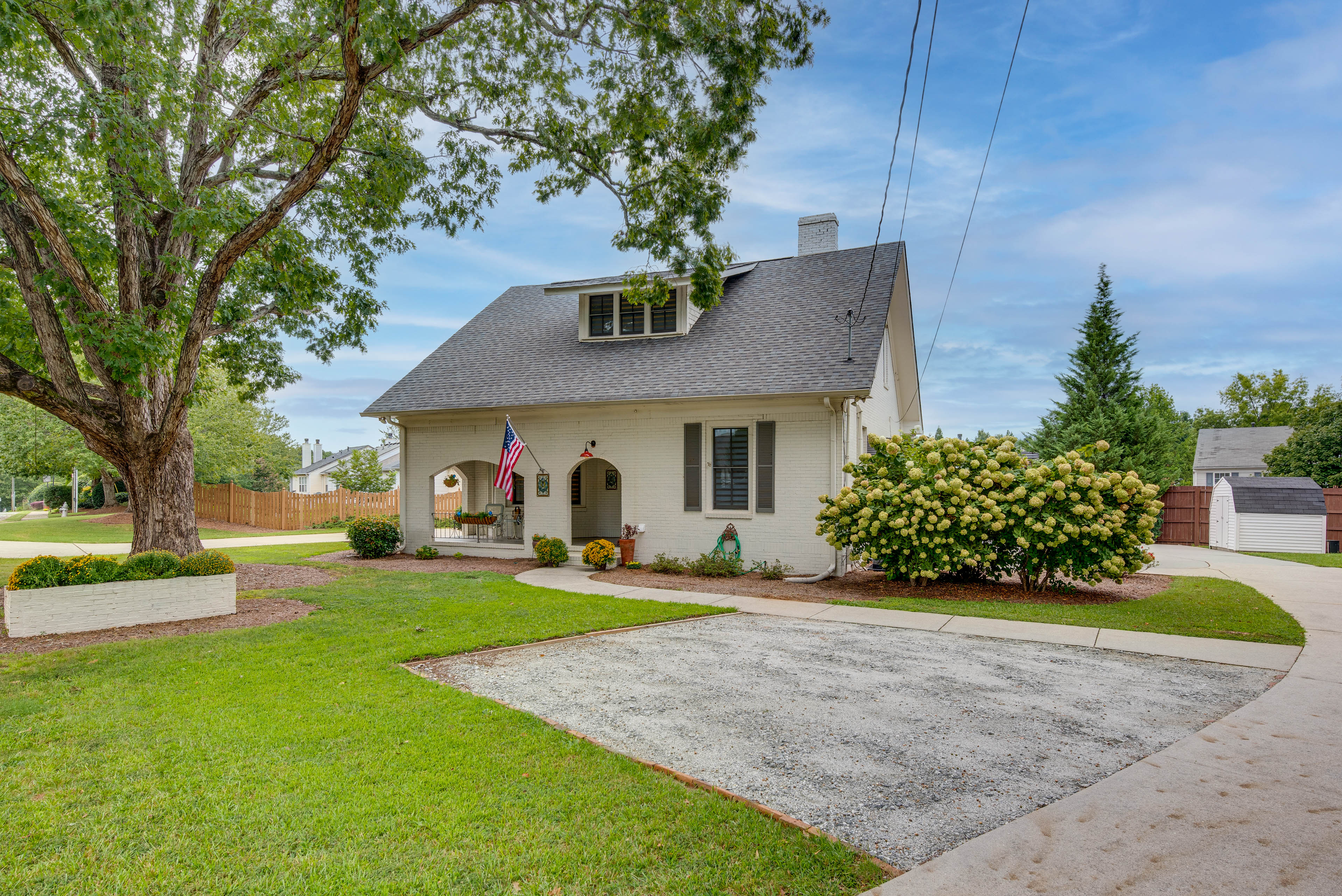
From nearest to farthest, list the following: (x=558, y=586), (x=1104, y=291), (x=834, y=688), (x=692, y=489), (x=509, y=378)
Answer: (x=834, y=688), (x=558, y=586), (x=692, y=489), (x=509, y=378), (x=1104, y=291)

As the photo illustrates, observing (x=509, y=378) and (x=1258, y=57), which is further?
(x=509, y=378)

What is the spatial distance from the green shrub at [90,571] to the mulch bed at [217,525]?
1681 centimetres

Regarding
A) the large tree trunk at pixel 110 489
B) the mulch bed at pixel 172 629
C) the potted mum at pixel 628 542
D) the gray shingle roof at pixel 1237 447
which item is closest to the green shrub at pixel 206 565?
the mulch bed at pixel 172 629

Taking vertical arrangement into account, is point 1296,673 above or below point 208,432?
below

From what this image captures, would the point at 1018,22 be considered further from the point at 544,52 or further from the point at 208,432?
the point at 208,432

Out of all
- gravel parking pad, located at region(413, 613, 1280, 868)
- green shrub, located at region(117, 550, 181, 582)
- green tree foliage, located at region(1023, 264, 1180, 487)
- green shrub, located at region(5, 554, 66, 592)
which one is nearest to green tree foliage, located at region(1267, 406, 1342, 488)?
green tree foliage, located at region(1023, 264, 1180, 487)

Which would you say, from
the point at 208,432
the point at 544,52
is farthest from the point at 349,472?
the point at 544,52

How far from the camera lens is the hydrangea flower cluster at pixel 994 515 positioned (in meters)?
9.91

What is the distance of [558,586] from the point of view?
11.4 m

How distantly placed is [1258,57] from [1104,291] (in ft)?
66.4

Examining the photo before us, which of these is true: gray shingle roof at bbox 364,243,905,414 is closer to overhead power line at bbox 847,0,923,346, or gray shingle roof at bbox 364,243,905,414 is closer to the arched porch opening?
overhead power line at bbox 847,0,923,346

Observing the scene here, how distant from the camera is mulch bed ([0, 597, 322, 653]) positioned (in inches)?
285

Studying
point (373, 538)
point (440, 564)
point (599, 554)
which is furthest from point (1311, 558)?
point (373, 538)

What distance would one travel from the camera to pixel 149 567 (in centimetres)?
844
